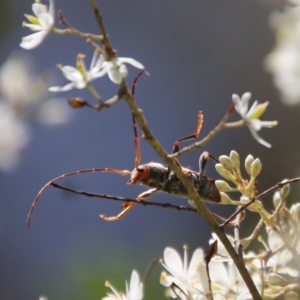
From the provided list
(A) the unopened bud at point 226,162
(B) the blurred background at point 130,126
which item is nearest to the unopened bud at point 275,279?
(A) the unopened bud at point 226,162

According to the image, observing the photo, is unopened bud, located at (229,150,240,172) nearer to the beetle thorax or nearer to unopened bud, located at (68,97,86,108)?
the beetle thorax

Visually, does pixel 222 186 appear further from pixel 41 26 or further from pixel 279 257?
pixel 41 26

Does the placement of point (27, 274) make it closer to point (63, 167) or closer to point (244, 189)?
point (63, 167)

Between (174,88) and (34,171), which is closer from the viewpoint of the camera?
(34,171)

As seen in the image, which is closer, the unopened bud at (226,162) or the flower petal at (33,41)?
the flower petal at (33,41)

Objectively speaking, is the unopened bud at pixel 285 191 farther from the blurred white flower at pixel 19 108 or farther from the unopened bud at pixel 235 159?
the blurred white flower at pixel 19 108

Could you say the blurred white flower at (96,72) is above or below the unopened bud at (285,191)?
above

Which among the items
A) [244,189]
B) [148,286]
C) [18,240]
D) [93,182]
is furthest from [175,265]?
[18,240]

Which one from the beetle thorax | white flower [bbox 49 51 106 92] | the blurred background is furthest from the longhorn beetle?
the blurred background
